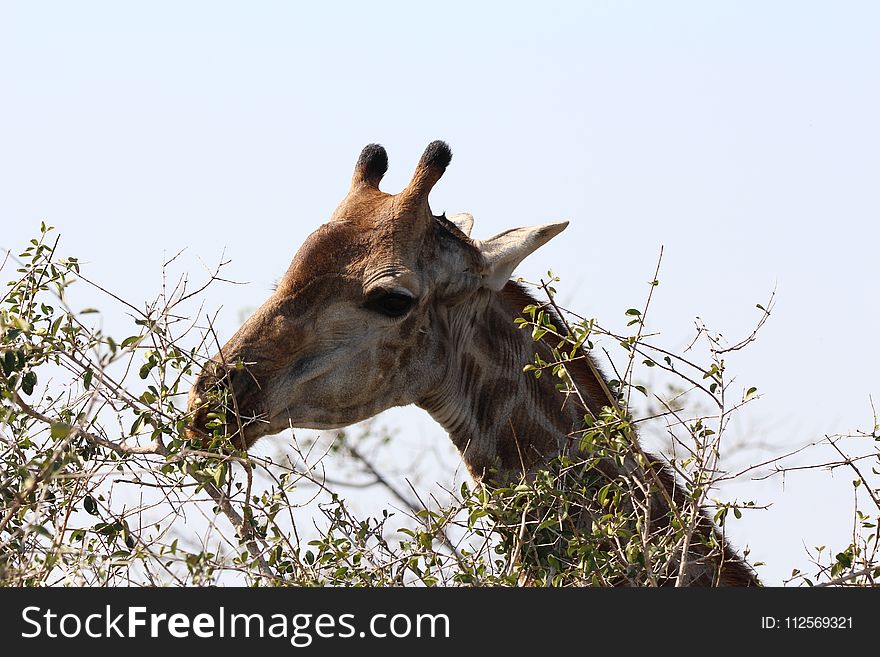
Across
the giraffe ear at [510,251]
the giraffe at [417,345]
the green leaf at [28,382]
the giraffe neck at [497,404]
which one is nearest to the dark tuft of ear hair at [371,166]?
the giraffe at [417,345]

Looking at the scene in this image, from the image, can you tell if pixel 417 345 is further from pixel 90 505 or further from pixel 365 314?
pixel 90 505

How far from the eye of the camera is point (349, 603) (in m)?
5.29

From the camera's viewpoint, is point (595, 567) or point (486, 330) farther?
point (486, 330)

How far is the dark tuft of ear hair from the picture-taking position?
310 inches

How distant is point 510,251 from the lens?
729cm

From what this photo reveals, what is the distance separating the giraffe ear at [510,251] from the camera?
729cm

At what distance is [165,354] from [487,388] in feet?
6.75

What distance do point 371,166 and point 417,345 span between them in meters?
1.38

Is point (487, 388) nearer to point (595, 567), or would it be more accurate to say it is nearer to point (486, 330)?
point (486, 330)

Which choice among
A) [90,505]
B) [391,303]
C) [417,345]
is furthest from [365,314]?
[90,505]

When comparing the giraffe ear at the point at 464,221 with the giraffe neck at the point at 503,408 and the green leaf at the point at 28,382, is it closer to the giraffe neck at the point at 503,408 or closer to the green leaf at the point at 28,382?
the giraffe neck at the point at 503,408

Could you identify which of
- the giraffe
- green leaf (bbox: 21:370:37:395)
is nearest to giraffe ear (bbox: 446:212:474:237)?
the giraffe

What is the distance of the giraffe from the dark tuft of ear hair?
1.27ft

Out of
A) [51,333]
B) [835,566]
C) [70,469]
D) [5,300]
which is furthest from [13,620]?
[835,566]
